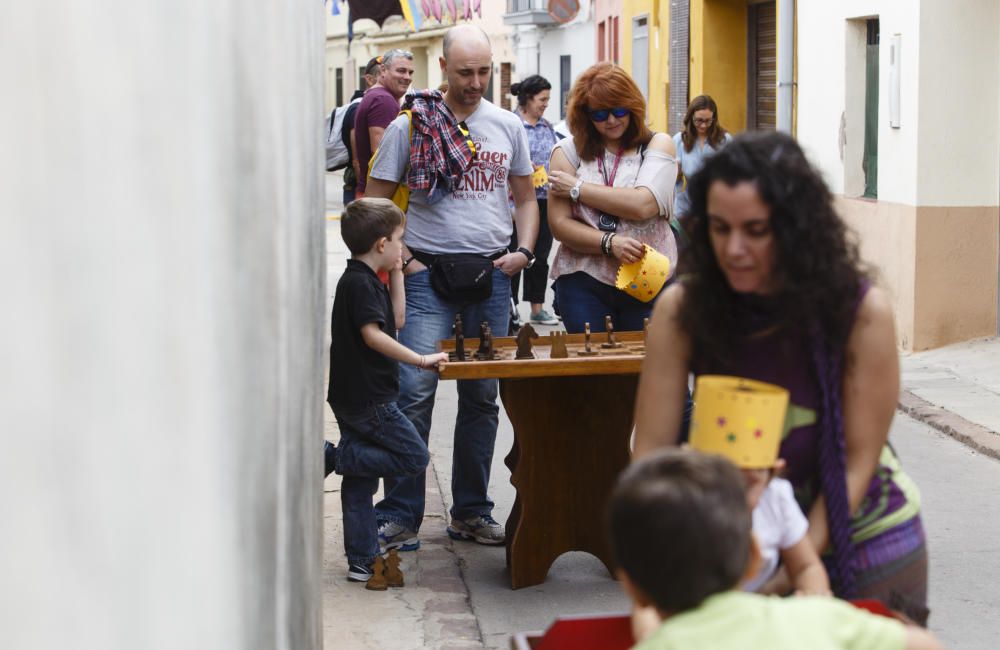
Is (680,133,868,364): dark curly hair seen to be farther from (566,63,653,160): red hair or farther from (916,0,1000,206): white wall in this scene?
(916,0,1000,206): white wall

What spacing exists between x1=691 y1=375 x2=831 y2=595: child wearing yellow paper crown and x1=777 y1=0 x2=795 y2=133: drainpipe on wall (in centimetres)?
1113

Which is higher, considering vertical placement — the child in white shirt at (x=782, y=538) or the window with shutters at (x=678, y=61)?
the window with shutters at (x=678, y=61)

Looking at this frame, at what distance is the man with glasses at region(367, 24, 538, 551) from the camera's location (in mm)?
5574

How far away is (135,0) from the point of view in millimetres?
1889

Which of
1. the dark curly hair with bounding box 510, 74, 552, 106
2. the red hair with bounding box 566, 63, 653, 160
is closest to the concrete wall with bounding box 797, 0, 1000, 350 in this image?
the dark curly hair with bounding box 510, 74, 552, 106

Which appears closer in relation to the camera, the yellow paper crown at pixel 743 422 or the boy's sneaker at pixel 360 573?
the yellow paper crown at pixel 743 422

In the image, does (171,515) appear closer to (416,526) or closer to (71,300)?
(71,300)

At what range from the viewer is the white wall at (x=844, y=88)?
35.6 ft

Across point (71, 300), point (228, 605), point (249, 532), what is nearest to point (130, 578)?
point (71, 300)

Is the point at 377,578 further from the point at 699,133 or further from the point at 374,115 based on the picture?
the point at 699,133

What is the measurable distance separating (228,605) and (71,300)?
0.86 m

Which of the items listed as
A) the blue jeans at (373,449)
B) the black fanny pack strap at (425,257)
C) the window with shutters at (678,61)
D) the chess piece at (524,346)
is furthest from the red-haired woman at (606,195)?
the window with shutters at (678,61)

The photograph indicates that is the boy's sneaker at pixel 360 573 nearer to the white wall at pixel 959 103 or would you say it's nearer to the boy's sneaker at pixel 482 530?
the boy's sneaker at pixel 482 530

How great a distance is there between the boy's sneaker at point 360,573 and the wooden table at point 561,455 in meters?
0.48
